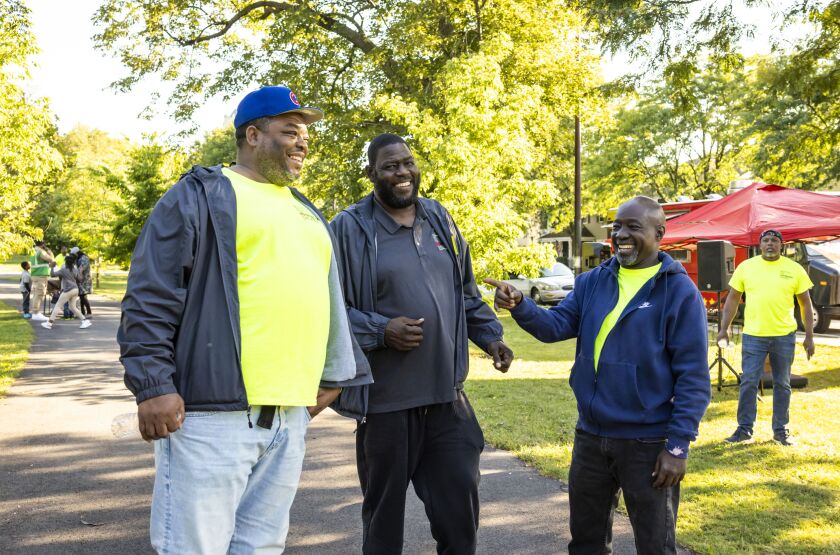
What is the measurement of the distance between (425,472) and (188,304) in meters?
1.56

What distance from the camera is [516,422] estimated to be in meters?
8.48

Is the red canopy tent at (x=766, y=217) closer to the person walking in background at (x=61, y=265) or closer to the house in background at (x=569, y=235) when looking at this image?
the person walking in background at (x=61, y=265)

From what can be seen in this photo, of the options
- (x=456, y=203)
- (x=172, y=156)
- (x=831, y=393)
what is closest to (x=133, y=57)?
(x=172, y=156)

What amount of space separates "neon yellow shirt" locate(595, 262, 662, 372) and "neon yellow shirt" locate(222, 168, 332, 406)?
1430mm

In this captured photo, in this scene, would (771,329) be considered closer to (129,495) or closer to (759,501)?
(759,501)

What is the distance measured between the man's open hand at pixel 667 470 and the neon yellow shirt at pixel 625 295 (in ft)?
1.60

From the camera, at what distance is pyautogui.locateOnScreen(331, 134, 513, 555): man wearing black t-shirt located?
3467 mm

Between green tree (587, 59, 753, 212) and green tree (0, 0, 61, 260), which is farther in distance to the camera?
green tree (587, 59, 753, 212)

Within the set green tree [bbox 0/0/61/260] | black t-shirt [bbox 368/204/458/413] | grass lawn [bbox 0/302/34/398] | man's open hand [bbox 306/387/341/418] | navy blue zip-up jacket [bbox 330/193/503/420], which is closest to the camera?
man's open hand [bbox 306/387/341/418]

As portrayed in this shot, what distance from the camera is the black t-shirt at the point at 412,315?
3480 millimetres

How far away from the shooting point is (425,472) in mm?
3592

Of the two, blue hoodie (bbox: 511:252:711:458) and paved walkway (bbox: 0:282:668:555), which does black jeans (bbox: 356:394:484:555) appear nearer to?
blue hoodie (bbox: 511:252:711:458)

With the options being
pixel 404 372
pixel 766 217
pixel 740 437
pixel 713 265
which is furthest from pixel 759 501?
pixel 766 217

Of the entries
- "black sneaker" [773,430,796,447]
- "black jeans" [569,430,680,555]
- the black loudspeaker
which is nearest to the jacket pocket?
"black jeans" [569,430,680,555]
